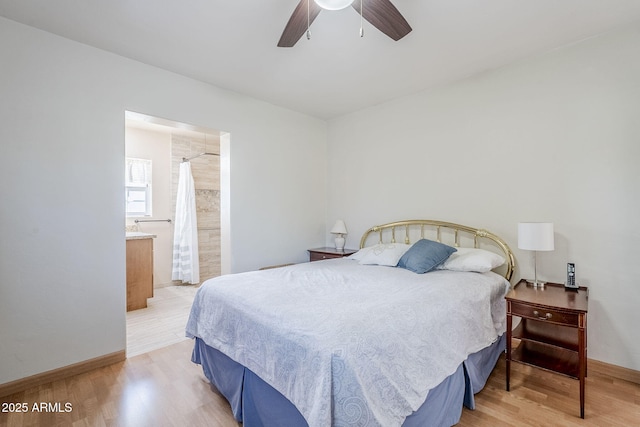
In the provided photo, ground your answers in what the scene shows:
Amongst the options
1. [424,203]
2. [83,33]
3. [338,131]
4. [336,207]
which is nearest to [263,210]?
[336,207]

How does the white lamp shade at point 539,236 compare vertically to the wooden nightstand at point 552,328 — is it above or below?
above

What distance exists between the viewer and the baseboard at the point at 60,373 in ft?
7.02

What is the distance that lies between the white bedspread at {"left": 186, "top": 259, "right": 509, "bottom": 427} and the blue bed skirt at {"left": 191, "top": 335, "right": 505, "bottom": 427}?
0.32 feet

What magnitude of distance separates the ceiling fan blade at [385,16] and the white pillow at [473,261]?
6.24ft

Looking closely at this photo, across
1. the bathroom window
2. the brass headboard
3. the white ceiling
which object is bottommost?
the brass headboard

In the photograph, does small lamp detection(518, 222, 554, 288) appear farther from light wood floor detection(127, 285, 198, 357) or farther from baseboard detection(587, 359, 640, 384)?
light wood floor detection(127, 285, 198, 357)

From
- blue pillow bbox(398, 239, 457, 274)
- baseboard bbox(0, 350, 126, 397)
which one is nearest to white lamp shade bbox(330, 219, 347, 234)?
blue pillow bbox(398, 239, 457, 274)

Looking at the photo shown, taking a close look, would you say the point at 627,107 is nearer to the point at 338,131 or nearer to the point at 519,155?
the point at 519,155

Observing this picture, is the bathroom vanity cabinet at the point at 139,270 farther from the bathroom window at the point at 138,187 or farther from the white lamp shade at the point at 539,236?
the white lamp shade at the point at 539,236

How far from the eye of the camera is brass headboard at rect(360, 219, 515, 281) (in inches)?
110

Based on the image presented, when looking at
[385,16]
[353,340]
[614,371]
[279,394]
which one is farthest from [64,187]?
[614,371]

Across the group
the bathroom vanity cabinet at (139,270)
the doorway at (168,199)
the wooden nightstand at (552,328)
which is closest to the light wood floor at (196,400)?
the wooden nightstand at (552,328)

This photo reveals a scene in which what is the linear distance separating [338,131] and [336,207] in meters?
1.15

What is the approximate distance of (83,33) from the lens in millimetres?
2330
